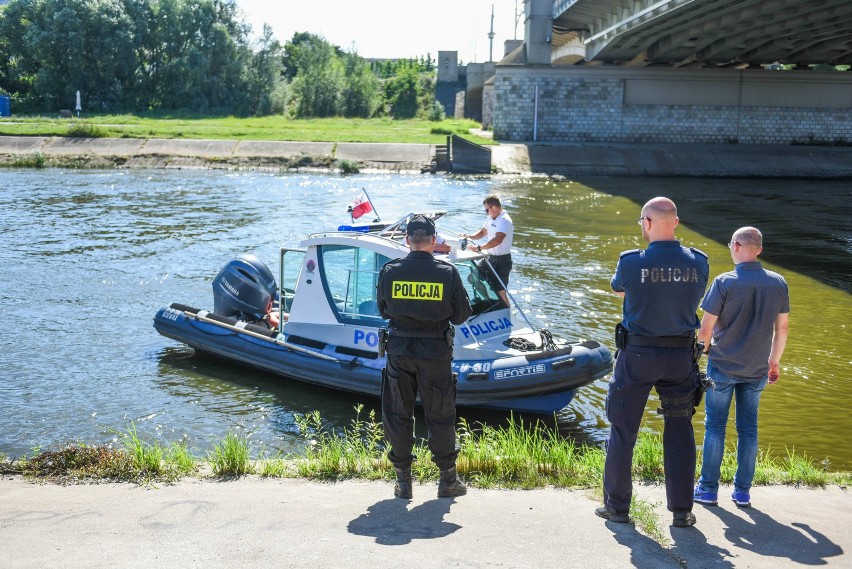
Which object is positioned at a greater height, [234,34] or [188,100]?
[234,34]

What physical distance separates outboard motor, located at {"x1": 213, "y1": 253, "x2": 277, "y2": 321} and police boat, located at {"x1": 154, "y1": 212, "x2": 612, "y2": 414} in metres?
0.25

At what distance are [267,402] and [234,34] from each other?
54.7 m

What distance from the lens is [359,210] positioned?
11.4 m

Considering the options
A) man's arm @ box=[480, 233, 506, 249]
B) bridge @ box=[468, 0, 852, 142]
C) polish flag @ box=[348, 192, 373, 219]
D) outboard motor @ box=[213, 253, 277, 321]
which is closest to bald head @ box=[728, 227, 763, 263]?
man's arm @ box=[480, 233, 506, 249]

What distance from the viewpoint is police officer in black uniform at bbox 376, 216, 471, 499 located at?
6.04 metres

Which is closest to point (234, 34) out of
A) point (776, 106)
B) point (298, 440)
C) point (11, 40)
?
point (11, 40)

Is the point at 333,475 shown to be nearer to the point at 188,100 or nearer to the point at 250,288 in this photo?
the point at 250,288

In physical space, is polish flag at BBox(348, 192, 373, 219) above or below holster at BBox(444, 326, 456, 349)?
above

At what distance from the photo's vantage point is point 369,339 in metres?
10.3

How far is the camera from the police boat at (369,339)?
378 inches

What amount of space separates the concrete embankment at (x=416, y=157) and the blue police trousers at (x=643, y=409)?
102ft

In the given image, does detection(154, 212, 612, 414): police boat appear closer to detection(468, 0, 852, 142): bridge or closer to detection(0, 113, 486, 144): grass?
detection(0, 113, 486, 144): grass

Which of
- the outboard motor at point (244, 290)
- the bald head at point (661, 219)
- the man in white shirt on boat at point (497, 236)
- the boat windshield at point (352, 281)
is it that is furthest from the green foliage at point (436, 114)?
the bald head at point (661, 219)

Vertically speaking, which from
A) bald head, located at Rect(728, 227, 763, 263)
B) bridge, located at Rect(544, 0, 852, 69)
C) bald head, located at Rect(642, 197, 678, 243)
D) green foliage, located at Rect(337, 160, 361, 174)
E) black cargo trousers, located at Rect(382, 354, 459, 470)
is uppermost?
bridge, located at Rect(544, 0, 852, 69)
